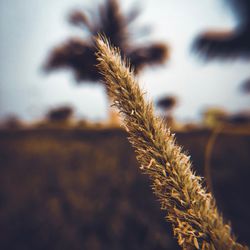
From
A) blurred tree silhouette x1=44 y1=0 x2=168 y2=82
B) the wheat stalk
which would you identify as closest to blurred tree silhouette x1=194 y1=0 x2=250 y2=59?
blurred tree silhouette x1=44 y1=0 x2=168 y2=82

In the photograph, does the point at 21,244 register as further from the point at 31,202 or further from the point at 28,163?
the point at 28,163

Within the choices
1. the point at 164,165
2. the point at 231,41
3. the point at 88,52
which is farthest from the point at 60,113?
the point at 164,165

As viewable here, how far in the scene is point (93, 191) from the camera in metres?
6.88

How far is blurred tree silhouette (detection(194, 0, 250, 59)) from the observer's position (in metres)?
10.5

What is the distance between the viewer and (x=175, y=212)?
3.95ft

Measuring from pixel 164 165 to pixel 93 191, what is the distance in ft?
19.5

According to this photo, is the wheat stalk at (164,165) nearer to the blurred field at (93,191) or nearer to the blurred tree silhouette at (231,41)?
the blurred field at (93,191)

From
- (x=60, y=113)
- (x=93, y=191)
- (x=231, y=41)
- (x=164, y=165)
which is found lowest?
(x=93, y=191)

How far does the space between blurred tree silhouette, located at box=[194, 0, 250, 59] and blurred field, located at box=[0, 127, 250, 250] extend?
428 cm

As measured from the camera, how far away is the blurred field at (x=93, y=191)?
5590mm

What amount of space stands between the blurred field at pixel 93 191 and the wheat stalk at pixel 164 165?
4.39 m

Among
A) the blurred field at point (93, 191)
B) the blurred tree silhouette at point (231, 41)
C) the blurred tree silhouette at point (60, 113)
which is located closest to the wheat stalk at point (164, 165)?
the blurred field at point (93, 191)

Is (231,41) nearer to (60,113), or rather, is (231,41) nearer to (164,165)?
(60,113)

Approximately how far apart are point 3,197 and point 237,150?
21.1 feet
